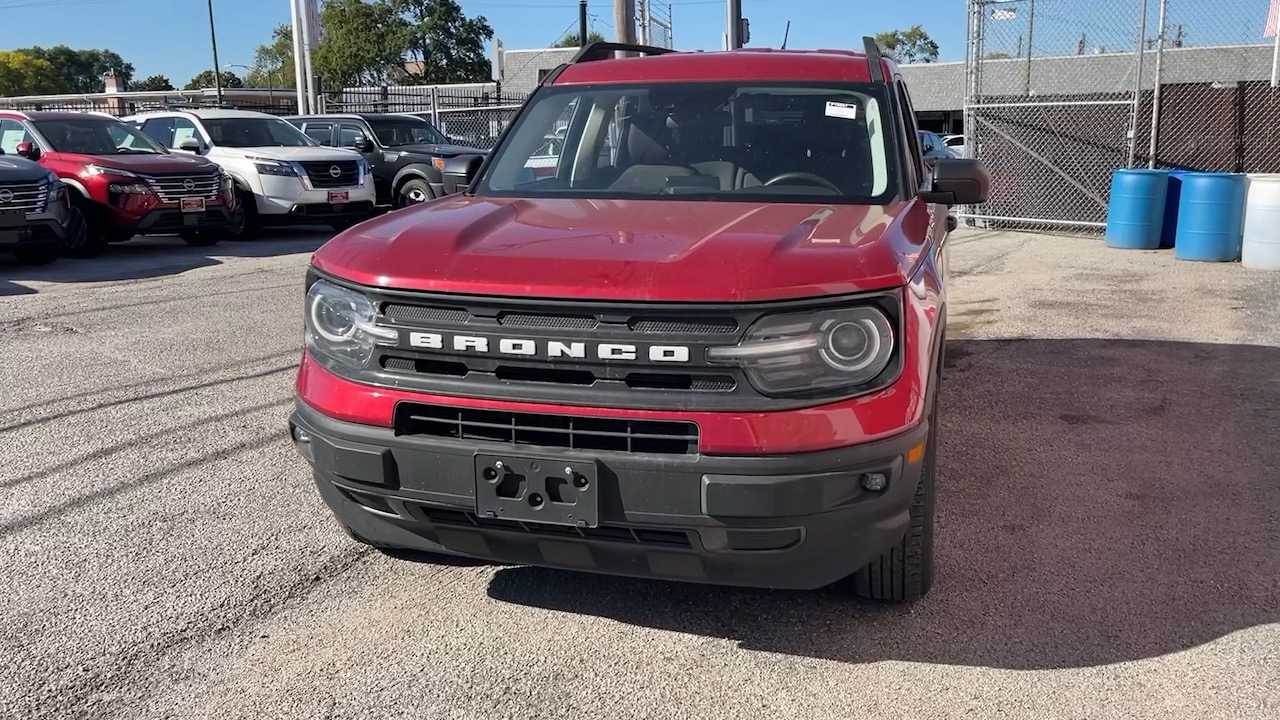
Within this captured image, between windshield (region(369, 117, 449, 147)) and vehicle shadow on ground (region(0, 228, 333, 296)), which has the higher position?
windshield (region(369, 117, 449, 147))

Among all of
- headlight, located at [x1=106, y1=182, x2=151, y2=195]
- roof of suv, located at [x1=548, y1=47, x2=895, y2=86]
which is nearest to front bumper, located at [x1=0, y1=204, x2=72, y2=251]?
headlight, located at [x1=106, y1=182, x2=151, y2=195]

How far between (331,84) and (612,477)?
65.8m

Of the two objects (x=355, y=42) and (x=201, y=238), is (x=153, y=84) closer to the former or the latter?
(x=355, y=42)

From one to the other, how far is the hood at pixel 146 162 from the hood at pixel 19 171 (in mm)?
1022

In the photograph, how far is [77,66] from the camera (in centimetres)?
11038

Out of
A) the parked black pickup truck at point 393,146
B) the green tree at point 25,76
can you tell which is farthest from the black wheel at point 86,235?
the green tree at point 25,76

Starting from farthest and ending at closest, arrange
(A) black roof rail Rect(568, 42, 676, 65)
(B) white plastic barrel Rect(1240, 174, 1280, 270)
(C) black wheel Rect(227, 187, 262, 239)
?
1. (C) black wheel Rect(227, 187, 262, 239)
2. (B) white plastic barrel Rect(1240, 174, 1280, 270)
3. (A) black roof rail Rect(568, 42, 676, 65)

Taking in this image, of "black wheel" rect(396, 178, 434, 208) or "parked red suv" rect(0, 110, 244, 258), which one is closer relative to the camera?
"parked red suv" rect(0, 110, 244, 258)

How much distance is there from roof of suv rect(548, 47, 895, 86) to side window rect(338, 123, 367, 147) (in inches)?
505

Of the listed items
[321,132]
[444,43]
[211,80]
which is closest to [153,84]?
[211,80]

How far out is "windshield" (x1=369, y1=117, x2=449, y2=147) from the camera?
16.8 m

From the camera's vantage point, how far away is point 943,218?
5.00m

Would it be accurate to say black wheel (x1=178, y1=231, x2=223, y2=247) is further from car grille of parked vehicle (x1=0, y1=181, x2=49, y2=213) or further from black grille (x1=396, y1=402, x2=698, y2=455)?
black grille (x1=396, y1=402, x2=698, y2=455)

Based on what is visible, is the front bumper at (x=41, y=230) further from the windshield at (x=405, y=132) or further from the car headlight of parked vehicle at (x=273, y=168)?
the windshield at (x=405, y=132)
